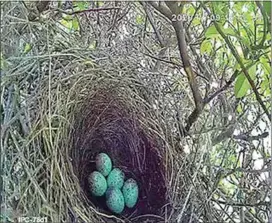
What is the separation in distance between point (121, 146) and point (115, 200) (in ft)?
0.33

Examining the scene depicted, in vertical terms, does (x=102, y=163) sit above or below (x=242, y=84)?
below

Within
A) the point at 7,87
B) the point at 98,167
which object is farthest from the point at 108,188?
the point at 7,87

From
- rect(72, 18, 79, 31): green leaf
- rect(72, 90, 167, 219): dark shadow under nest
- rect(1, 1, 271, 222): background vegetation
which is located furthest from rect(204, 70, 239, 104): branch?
rect(72, 18, 79, 31): green leaf

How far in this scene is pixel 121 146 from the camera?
0.82m

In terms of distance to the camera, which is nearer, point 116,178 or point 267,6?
point 267,6

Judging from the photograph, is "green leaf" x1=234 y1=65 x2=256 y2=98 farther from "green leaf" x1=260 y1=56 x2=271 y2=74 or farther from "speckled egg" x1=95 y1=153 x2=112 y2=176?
"speckled egg" x1=95 y1=153 x2=112 y2=176

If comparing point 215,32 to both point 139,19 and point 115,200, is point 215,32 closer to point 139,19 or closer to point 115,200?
point 139,19

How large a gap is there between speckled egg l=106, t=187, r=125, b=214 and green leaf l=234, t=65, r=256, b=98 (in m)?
0.24

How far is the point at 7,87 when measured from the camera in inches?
24.4

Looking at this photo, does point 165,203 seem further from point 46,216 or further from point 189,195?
point 46,216

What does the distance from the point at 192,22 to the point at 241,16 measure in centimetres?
8

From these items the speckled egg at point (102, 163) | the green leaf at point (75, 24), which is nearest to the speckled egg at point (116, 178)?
the speckled egg at point (102, 163)

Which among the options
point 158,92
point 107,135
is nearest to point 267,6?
point 158,92
